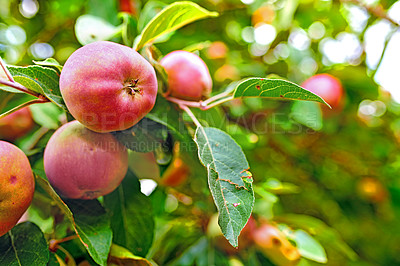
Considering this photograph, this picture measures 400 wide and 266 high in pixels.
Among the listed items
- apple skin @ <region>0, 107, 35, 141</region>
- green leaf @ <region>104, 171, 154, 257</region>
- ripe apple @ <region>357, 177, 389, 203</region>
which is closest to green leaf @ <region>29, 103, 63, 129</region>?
apple skin @ <region>0, 107, 35, 141</region>

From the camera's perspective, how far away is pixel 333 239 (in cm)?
120

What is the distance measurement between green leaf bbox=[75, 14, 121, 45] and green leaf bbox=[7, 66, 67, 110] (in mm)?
173

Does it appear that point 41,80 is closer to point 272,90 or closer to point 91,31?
point 91,31

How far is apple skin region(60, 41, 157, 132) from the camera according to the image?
55 cm

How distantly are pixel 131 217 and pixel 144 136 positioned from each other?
0.74 ft

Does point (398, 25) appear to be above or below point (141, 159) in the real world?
above

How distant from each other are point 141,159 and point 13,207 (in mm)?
392

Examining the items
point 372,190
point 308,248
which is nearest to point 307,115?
point 308,248

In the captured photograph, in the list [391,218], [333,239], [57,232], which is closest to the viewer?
[57,232]

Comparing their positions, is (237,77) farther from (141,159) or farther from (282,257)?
(282,257)

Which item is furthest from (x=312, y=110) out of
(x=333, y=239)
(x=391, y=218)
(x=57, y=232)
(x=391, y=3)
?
(x=391, y=218)

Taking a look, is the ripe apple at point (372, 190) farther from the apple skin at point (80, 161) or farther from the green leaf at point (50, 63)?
the green leaf at point (50, 63)

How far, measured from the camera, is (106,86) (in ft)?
1.82

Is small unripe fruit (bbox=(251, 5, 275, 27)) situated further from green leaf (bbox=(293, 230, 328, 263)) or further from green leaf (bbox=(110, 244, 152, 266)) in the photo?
green leaf (bbox=(110, 244, 152, 266))
